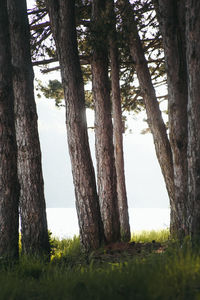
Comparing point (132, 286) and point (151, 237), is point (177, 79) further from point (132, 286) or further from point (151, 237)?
point (151, 237)

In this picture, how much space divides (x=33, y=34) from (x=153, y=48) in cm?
403

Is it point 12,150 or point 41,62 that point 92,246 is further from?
point 41,62

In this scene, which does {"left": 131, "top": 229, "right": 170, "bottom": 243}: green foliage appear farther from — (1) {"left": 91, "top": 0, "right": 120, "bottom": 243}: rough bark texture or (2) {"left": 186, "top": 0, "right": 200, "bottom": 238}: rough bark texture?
(2) {"left": 186, "top": 0, "right": 200, "bottom": 238}: rough bark texture

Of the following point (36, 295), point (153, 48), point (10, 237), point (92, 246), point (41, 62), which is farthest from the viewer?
point (153, 48)

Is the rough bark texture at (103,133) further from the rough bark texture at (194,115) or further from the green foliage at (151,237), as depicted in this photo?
the rough bark texture at (194,115)

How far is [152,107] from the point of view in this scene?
788 centimetres

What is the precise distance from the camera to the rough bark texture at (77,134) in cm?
620

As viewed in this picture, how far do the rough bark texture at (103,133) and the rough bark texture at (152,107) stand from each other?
75cm

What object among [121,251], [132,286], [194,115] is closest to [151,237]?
[121,251]

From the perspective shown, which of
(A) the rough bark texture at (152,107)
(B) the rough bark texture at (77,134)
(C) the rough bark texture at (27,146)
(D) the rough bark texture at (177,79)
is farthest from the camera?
(A) the rough bark texture at (152,107)

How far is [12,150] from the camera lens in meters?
5.31

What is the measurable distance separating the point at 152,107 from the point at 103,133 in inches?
65.0

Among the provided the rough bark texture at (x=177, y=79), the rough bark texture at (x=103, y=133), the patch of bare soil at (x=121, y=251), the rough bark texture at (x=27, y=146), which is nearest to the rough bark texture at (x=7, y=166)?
the rough bark texture at (x=27, y=146)

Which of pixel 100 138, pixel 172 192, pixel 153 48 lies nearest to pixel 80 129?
pixel 100 138
